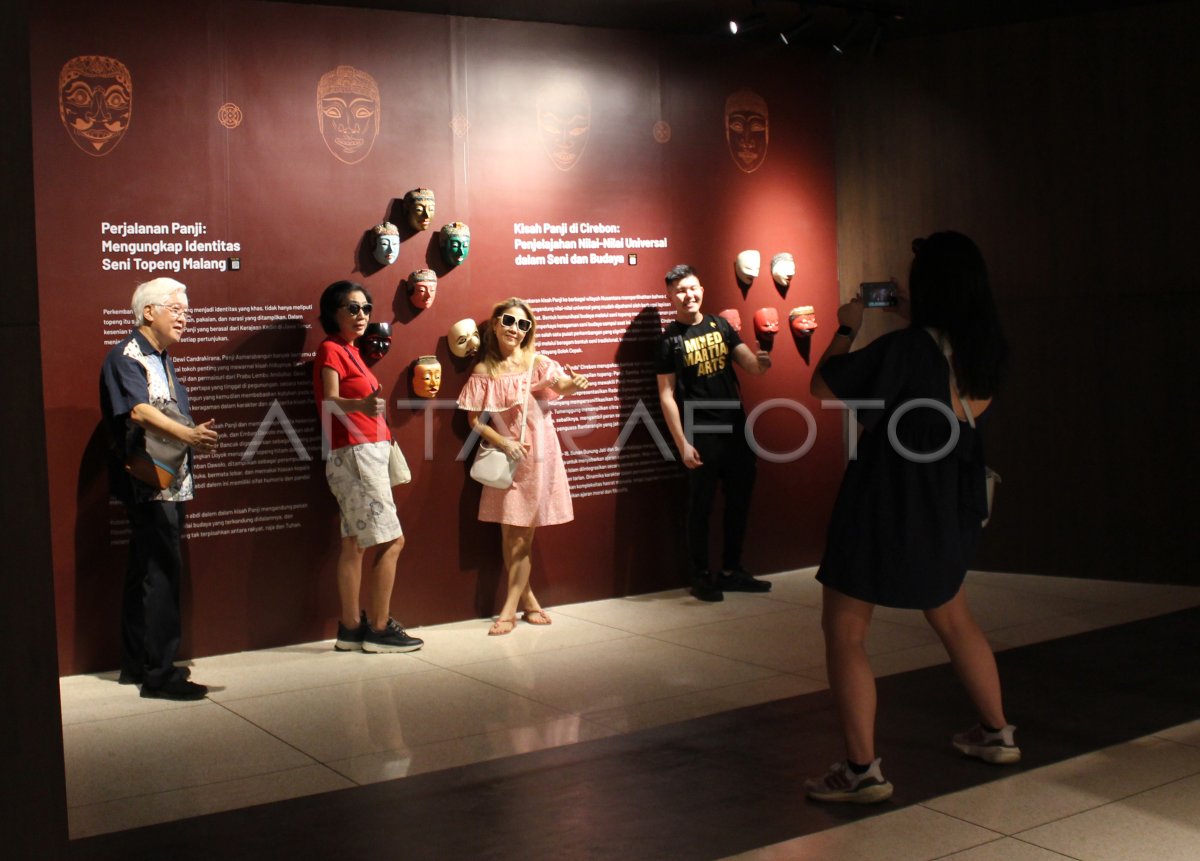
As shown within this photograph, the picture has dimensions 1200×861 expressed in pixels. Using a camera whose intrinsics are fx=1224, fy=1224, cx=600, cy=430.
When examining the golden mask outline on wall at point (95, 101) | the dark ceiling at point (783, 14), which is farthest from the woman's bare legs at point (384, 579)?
the dark ceiling at point (783, 14)

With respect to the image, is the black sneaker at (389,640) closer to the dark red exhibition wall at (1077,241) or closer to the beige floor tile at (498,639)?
the beige floor tile at (498,639)

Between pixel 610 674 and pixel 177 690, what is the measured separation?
179 cm

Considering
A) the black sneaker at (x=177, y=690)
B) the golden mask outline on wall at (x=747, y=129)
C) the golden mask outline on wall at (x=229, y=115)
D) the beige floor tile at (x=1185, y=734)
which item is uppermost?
the golden mask outline on wall at (x=747, y=129)

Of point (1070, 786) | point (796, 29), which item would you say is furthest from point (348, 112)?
point (1070, 786)

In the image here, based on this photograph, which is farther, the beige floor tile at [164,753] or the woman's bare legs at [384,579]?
the woman's bare legs at [384,579]

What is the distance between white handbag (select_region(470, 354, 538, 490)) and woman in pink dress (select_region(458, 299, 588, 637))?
0.02 meters

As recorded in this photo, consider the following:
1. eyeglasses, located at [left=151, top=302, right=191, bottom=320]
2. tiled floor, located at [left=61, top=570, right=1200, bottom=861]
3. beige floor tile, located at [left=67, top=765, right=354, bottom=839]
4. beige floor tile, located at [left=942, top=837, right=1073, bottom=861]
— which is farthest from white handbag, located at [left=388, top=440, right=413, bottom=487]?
beige floor tile, located at [left=942, top=837, right=1073, bottom=861]

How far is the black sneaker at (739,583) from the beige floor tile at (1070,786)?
2.96 m

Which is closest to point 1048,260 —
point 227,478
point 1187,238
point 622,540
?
point 1187,238

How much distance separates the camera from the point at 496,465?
6.00 meters

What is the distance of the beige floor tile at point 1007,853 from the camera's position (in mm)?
3156

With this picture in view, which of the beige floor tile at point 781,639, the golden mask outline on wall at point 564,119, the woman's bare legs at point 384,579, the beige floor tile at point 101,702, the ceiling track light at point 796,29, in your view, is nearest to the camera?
the beige floor tile at point 101,702

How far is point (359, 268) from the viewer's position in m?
5.97

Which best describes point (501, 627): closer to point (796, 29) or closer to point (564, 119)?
point (564, 119)
